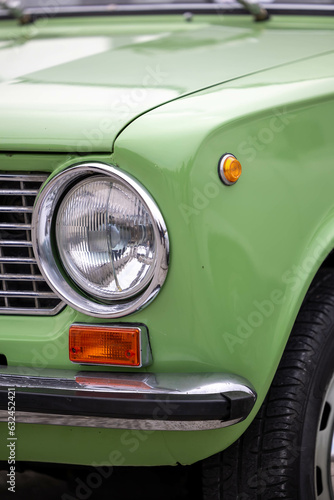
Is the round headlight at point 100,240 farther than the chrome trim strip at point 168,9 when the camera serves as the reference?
No

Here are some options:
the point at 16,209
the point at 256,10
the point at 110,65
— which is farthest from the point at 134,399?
the point at 256,10

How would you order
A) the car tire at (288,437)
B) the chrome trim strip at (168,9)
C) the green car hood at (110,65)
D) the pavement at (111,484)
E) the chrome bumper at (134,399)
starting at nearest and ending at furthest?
the chrome bumper at (134,399), the green car hood at (110,65), the car tire at (288,437), the pavement at (111,484), the chrome trim strip at (168,9)

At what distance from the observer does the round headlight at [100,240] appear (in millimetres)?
1737

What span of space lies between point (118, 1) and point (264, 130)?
1.55m

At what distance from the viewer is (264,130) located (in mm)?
1826

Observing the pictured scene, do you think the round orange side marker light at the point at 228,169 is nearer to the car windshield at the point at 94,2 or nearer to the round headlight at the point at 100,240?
the round headlight at the point at 100,240

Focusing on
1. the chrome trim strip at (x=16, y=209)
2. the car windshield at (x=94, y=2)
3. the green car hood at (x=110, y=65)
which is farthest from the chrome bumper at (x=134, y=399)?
the car windshield at (x=94, y=2)

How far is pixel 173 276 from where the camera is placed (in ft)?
5.70

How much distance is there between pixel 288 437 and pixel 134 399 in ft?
1.43

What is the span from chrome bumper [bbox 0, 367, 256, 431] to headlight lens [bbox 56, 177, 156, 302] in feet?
0.63

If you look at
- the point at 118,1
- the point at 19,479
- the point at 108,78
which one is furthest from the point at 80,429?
the point at 118,1

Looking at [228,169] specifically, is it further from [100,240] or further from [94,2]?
[94,2]

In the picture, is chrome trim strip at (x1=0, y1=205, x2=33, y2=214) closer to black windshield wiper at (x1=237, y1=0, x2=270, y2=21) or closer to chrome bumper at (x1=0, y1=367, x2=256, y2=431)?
chrome bumper at (x1=0, y1=367, x2=256, y2=431)

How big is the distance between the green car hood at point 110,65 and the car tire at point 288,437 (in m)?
0.68
